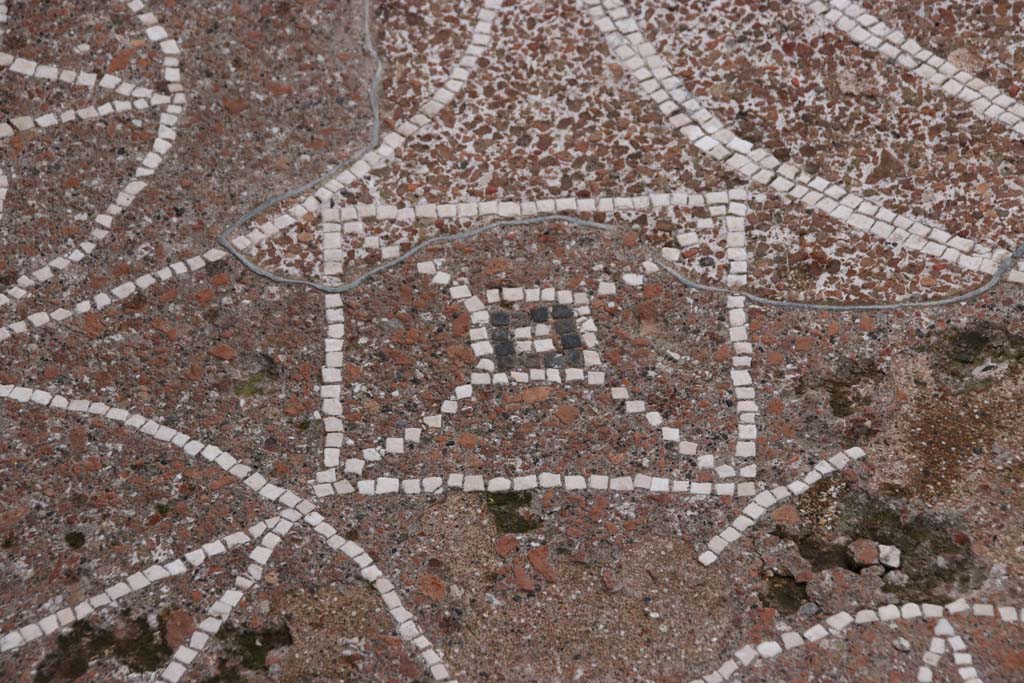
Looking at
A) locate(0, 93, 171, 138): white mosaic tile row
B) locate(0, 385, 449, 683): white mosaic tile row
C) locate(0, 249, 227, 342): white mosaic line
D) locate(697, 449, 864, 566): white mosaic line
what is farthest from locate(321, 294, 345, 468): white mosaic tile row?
locate(697, 449, 864, 566): white mosaic line

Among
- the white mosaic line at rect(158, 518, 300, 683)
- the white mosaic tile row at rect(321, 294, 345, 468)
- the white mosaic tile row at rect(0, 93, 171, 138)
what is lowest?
the white mosaic line at rect(158, 518, 300, 683)

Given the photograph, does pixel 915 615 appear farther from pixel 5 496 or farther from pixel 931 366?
pixel 5 496

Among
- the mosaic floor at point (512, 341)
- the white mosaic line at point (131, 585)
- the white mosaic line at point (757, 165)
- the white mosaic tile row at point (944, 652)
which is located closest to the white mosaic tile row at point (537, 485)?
the mosaic floor at point (512, 341)

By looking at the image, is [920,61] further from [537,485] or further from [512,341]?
[537,485]

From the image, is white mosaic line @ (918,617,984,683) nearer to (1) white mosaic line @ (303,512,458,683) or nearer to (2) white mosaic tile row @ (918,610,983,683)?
(2) white mosaic tile row @ (918,610,983,683)

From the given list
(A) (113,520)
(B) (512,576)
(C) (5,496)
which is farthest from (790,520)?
(C) (5,496)

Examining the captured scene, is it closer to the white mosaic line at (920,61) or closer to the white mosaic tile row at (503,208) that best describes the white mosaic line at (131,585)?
the white mosaic tile row at (503,208)

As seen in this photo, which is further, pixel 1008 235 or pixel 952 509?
pixel 1008 235
